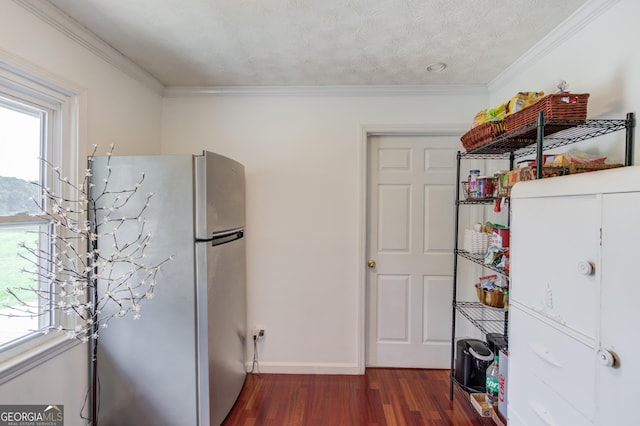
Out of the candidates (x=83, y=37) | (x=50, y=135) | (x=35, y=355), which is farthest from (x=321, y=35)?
(x=35, y=355)

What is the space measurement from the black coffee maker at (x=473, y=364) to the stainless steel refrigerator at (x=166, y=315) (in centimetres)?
167

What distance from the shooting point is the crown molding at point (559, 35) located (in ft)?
4.07

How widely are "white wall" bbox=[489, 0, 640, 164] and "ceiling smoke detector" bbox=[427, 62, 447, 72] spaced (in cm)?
51

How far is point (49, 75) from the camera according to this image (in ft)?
4.34


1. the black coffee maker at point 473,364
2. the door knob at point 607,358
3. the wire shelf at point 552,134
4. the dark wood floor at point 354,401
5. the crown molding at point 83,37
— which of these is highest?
the crown molding at point 83,37

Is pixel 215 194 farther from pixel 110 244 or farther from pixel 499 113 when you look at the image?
pixel 499 113

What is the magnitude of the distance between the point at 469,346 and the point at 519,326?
87cm

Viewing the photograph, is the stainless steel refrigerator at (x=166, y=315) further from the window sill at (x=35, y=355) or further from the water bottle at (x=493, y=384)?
the water bottle at (x=493, y=384)

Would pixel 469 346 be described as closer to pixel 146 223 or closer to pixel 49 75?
pixel 146 223

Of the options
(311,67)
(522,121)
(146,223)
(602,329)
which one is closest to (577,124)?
(522,121)

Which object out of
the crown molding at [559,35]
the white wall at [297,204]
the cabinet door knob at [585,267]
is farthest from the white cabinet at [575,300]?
the white wall at [297,204]

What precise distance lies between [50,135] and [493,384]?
2.89 meters

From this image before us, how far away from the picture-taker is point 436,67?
1853 mm

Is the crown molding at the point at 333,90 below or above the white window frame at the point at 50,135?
above
